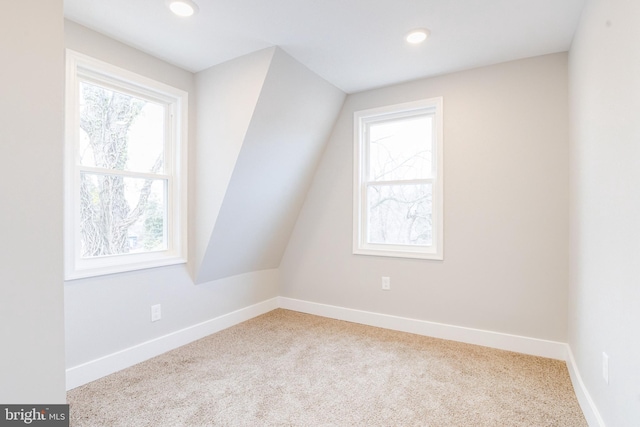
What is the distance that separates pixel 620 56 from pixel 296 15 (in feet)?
5.40

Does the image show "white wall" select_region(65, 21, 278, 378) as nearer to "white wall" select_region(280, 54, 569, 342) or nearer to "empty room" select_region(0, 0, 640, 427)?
"empty room" select_region(0, 0, 640, 427)

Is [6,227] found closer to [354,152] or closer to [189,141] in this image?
[189,141]

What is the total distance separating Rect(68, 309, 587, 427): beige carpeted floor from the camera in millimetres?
1768

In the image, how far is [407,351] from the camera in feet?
8.57

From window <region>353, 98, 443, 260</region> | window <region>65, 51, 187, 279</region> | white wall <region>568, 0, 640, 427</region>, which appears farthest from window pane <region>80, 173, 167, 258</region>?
white wall <region>568, 0, 640, 427</region>

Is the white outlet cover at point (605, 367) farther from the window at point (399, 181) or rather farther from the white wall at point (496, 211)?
the window at point (399, 181)

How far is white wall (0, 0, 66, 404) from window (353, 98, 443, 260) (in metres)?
2.54

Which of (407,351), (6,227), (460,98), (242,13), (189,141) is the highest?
(242,13)

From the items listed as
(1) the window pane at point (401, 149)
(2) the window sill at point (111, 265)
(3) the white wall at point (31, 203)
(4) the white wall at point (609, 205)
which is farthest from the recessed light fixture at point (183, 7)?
(4) the white wall at point (609, 205)

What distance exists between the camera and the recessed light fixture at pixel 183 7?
6.03 ft

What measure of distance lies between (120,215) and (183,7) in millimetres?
1532

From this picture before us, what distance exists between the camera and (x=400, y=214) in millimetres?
3213

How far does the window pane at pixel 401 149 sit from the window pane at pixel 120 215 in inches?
81.2

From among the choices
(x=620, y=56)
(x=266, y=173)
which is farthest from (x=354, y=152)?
(x=620, y=56)
